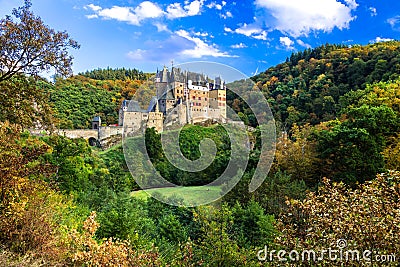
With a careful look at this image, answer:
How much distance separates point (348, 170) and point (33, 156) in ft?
44.0

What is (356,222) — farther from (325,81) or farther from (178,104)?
(325,81)

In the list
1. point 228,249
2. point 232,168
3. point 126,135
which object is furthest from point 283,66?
point 228,249

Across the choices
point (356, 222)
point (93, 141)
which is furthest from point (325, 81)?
point (356, 222)

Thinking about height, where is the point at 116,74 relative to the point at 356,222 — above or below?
above

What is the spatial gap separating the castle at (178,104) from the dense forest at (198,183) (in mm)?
3854

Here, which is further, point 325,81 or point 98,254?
point 325,81

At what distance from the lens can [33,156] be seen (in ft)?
20.2

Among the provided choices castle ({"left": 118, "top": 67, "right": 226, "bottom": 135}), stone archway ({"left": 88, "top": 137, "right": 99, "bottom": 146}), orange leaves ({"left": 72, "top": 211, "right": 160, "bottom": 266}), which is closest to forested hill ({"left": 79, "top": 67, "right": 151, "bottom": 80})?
castle ({"left": 118, "top": 67, "right": 226, "bottom": 135})

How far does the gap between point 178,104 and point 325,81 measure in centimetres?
1973

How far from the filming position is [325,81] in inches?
1692

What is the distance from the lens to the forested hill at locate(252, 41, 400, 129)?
120ft

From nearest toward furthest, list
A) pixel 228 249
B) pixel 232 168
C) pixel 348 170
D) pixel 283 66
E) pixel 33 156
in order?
pixel 33 156
pixel 228 249
pixel 348 170
pixel 232 168
pixel 283 66

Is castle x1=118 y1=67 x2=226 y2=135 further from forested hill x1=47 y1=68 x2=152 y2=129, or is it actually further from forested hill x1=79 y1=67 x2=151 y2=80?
forested hill x1=79 y1=67 x2=151 y2=80

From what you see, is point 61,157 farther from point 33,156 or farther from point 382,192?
point 382,192
